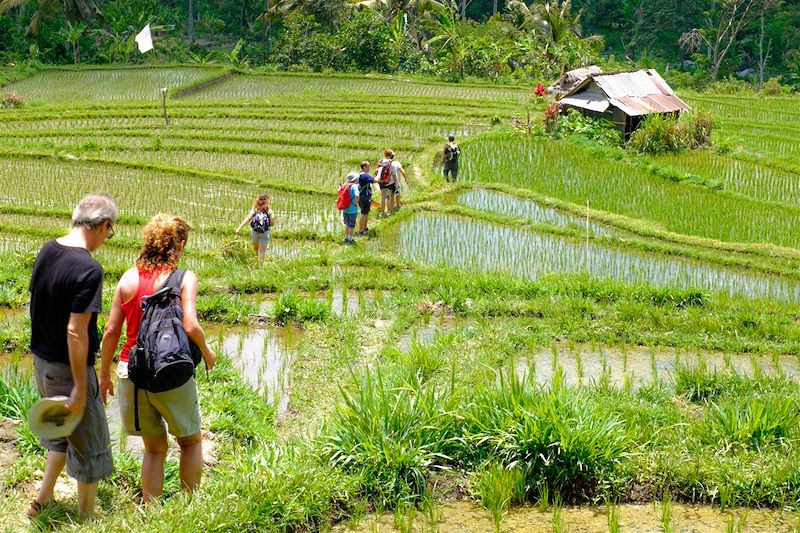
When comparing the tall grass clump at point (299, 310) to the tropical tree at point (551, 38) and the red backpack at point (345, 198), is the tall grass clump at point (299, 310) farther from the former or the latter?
the tropical tree at point (551, 38)

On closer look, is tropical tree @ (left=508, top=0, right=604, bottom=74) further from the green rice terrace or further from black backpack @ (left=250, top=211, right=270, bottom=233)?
black backpack @ (left=250, top=211, right=270, bottom=233)

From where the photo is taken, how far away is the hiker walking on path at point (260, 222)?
983cm

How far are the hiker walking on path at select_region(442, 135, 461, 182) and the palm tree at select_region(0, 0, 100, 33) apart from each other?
56.3 ft

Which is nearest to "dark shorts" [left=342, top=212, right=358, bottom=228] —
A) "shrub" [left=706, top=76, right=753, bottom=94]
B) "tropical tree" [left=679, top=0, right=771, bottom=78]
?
"shrub" [left=706, top=76, right=753, bottom=94]

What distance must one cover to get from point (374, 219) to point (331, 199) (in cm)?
129

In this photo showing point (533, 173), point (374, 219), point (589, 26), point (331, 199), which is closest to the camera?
point (374, 219)

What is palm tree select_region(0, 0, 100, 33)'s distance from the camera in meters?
27.0

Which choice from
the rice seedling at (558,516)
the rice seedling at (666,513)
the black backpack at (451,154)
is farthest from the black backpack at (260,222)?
the rice seedling at (666,513)

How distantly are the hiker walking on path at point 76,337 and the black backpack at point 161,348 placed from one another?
0.22m

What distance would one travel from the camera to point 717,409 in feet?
18.0

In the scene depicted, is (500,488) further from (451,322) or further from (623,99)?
(623,99)

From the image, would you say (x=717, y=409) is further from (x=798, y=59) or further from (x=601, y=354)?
(x=798, y=59)

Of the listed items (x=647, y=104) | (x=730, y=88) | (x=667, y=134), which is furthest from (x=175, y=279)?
(x=730, y=88)

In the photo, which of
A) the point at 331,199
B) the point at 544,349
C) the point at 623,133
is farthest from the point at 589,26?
the point at 544,349
